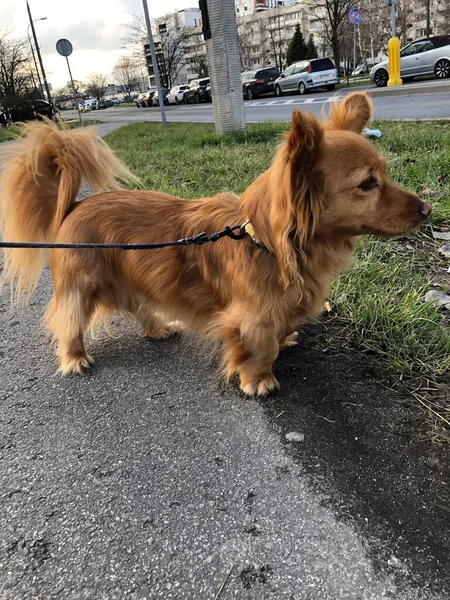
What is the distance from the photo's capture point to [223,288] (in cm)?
254

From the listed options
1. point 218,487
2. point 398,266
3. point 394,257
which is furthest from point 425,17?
point 218,487

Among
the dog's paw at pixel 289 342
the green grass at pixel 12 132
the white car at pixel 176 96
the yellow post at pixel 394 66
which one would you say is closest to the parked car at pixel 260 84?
the green grass at pixel 12 132

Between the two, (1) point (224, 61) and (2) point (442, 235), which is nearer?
(2) point (442, 235)

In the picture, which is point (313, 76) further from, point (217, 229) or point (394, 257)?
point (217, 229)

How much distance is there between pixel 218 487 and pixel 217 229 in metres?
1.31

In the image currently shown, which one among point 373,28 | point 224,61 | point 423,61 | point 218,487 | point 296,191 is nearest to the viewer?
point 218,487

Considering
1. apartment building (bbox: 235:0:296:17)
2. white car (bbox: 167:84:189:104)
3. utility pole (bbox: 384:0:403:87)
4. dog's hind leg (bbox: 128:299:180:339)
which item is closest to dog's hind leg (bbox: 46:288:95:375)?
dog's hind leg (bbox: 128:299:180:339)

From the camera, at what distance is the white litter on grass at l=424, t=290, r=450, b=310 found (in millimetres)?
3103

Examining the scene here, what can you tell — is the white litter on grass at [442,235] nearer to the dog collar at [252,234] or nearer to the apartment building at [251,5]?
the dog collar at [252,234]

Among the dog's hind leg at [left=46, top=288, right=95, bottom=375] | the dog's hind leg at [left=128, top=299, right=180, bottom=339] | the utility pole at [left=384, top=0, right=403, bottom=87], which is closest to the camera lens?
the dog's hind leg at [left=46, top=288, right=95, bottom=375]

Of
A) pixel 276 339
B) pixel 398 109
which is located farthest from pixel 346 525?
pixel 398 109

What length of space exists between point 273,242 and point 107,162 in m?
1.33

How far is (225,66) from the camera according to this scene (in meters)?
9.73

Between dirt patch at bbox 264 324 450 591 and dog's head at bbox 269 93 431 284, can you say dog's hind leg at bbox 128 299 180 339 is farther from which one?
A: dog's head at bbox 269 93 431 284
